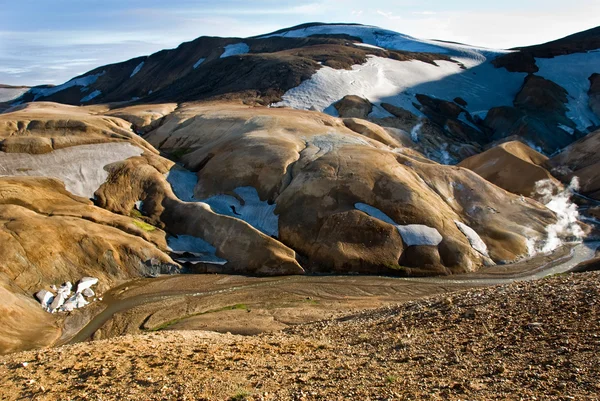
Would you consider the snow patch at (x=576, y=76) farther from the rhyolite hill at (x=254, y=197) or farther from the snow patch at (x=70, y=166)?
the snow patch at (x=70, y=166)

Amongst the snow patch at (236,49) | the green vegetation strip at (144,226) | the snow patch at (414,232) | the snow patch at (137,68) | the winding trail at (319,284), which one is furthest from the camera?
the snow patch at (137,68)

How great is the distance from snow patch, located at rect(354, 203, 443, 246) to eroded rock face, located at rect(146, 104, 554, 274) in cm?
29

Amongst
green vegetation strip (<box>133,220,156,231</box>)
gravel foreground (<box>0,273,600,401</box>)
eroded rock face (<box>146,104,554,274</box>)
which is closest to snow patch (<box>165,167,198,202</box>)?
eroded rock face (<box>146,104,554,274</box>)

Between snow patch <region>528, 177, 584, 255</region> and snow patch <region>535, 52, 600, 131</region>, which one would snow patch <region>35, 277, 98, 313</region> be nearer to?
snow patch <region>528, 177, 584, 255</region>

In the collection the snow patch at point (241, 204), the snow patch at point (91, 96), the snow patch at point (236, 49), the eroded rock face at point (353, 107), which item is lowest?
the snow patch at point (241, 204)

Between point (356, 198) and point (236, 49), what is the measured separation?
75.0 m

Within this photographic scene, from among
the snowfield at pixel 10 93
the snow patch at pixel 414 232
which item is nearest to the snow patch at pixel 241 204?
the snow patch at pixel 414 232

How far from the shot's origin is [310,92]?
70.9 metres

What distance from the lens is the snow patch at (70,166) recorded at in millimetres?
39156

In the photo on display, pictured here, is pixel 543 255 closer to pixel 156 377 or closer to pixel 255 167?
pixel 255 167

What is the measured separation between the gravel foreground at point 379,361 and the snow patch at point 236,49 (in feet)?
300

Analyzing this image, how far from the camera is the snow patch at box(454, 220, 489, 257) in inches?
1394

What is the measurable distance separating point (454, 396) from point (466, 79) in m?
86.4

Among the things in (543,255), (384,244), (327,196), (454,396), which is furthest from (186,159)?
(454,396)
